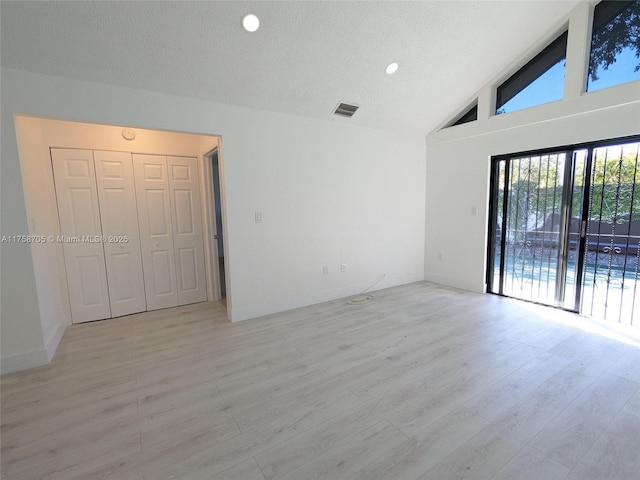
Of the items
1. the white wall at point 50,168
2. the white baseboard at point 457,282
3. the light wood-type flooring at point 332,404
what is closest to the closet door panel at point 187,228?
the white wall at point 50,168

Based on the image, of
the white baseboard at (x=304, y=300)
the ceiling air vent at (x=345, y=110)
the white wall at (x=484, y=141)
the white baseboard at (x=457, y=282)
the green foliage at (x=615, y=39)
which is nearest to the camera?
the green foliage at (x=615, y=39)

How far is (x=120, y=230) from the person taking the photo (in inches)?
145

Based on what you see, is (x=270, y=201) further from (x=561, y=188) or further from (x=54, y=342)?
(x=561, y=188)

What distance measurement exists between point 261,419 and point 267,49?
9.89 ft

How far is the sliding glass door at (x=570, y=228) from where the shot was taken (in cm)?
312

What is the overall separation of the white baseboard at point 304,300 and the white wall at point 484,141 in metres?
0.90

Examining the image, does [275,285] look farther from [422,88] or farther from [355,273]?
[422,88]

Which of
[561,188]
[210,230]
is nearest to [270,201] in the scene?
[210,230]

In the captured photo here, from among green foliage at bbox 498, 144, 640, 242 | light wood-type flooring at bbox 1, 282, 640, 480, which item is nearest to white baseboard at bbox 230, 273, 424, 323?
light wood-type flooring at bbox 1, 282, 640, 480

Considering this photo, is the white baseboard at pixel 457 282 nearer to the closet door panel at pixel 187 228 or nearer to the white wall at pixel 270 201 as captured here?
the white wall at pixel 270 201

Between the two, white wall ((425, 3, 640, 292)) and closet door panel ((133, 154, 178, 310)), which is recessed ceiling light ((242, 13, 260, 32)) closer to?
closet door panel ((133, 154, 178, 310))

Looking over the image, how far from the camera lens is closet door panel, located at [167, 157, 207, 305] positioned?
402 centimetres

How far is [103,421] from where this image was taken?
188 centimetres

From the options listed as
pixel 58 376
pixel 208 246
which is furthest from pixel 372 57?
pixel 58 376
